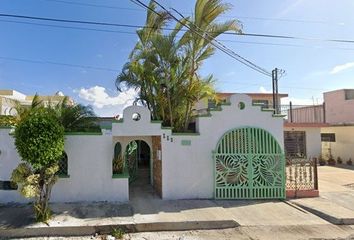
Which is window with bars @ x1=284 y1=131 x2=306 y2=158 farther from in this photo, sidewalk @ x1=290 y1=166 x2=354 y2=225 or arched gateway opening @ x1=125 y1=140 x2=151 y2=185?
arched gateway opening @ x1=125 y1=140 x2=151 y2=185

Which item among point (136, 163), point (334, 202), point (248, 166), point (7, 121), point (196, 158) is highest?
point (7, 121)

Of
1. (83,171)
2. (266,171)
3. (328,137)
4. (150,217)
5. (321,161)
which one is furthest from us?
(328,137)

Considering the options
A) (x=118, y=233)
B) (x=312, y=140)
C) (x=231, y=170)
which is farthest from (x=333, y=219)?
(x=312, y=140)

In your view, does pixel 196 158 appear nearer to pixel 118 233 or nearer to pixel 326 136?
pixel 118 233

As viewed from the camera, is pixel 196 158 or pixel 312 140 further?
pixel 312 140

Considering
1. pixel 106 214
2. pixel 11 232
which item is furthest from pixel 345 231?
pixel 11 232

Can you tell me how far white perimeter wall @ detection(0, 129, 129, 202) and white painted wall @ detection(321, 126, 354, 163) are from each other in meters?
16.9

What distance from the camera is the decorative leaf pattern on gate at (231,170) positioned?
30.6 feet

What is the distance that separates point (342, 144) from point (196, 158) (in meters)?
15.3

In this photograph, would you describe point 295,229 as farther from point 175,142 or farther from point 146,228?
point 175,142

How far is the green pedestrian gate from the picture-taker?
935 cm

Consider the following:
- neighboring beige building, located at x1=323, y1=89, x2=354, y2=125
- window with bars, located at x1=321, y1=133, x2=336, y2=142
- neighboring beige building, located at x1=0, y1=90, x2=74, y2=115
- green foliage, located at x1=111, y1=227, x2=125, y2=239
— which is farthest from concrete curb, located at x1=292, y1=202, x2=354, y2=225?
neighboring beige building, located at x1=323, y1=89, x2=354, y2=125

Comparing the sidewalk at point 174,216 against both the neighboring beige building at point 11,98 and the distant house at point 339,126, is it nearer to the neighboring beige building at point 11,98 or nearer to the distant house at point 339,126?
the neighboring beige building at point 11,98

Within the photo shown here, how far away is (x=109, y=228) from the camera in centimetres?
680
